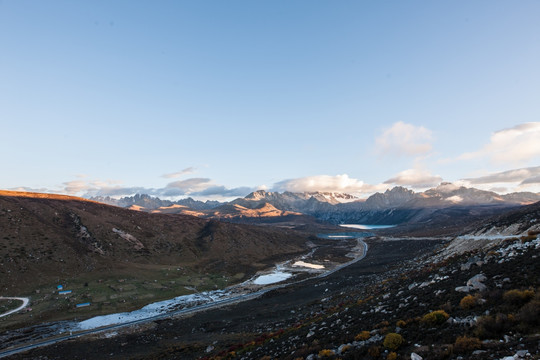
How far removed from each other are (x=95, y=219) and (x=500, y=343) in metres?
145

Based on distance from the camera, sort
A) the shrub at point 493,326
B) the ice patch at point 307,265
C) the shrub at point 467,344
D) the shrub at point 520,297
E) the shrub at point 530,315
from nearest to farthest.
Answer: the shrub at point 467,344 < the shrub at point 530,315 < the shrub at point 493,326 < the shrub at point 520,297 < the ice patch at point 307,265

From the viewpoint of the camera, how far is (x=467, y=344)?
12500 mm

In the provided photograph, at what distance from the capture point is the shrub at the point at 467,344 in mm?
12211

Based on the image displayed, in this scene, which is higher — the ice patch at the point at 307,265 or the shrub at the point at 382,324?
the shrub at the point at 382,324

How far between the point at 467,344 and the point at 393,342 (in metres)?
4.21

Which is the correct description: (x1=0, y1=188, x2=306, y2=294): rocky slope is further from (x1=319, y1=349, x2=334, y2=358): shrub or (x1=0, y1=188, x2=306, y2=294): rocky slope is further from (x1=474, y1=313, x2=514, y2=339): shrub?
(x1=474, y1=313, x2=514, y2=339): shrub

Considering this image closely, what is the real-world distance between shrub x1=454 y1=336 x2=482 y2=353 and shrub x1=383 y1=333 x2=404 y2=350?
11.1 feet

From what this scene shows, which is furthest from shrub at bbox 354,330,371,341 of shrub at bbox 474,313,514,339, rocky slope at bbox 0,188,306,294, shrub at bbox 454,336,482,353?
rocky slope at bbox 0,188,306,294

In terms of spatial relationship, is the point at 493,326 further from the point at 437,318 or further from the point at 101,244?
the point at 101,244

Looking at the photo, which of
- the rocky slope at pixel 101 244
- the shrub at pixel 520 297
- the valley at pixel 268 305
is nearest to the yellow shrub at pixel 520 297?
the shrub at pixel 520 297

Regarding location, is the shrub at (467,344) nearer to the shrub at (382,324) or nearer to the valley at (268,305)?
the valley at (268,305)

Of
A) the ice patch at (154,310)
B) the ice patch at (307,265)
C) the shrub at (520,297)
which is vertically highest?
the shrub at (520,297)

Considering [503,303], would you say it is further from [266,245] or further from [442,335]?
[266,245]

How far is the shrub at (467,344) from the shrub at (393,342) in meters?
3.38
